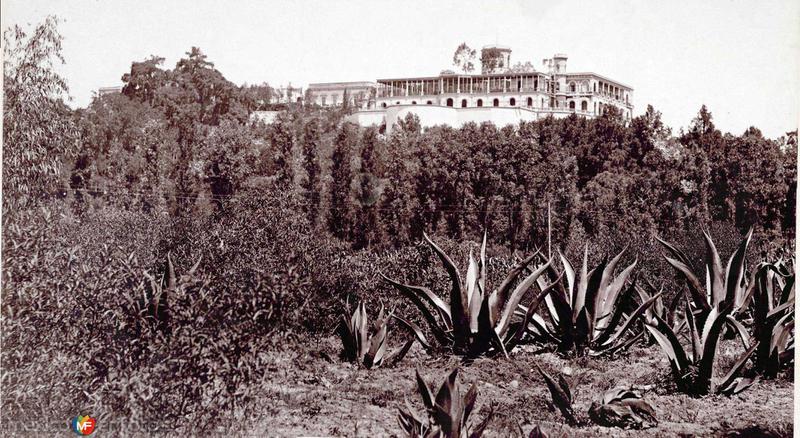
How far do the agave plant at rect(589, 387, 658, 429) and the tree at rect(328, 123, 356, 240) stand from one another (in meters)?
7.18

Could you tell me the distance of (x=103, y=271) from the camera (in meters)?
4.67

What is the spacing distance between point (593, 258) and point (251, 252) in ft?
16.9

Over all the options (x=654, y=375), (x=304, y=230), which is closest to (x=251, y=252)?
(x=304, y=230)

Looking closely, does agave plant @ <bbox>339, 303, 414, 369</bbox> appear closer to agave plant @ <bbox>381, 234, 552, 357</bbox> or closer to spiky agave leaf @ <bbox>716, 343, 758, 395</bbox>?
agave plant @ <bbox>381, 234, 552, 357</bbox>

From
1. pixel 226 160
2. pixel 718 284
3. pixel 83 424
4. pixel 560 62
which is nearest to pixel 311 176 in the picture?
pixel 226 160

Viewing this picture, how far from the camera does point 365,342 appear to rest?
6.02m

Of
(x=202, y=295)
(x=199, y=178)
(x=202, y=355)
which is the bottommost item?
(x=202, y=355)

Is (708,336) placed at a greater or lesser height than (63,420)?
greater

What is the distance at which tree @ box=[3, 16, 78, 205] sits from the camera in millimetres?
5480

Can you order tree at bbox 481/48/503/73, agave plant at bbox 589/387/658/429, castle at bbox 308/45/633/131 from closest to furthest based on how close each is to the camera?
agave plant at bbox 589/387/658/429
tree at bbox 481/48/503/73
castle at bbox 308/45/633/131

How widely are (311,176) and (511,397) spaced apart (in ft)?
20.8

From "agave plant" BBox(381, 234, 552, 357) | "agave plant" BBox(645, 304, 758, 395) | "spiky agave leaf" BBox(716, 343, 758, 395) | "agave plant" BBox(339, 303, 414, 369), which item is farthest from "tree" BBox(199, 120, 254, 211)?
"spiky agave leaf" BBox(716, 343, 758, 395)

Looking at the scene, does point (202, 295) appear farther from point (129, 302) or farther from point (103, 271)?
point (103, 271)

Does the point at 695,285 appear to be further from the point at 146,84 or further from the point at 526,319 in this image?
the point at 146,84
